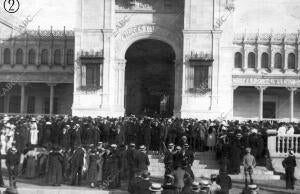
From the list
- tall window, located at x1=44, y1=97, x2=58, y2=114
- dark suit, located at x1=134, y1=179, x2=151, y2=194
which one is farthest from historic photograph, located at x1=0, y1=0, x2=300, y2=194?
tall window, located at x1=44, y1=97, x2=58, y2=114

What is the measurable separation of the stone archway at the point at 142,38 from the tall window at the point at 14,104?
47.4 feet

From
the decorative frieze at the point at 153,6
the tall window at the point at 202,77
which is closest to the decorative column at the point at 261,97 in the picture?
the tall window at the point at 202,77

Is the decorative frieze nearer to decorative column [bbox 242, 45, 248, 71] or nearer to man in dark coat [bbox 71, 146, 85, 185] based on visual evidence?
decorative column [bbox 242, 45, 248, 71]

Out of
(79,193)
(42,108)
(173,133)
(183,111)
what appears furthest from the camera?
(42,108)

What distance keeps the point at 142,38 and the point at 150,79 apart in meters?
6.37

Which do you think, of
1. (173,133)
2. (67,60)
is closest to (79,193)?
(173,133)

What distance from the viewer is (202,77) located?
112 ft

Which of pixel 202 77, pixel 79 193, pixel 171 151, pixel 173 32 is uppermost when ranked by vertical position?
pixel 173 32

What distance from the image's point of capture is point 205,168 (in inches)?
900

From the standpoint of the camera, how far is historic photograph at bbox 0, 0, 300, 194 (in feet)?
63.2

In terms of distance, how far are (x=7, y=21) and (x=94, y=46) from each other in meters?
15.9

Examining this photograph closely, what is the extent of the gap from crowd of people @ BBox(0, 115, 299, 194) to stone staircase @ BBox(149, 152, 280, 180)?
51 cm

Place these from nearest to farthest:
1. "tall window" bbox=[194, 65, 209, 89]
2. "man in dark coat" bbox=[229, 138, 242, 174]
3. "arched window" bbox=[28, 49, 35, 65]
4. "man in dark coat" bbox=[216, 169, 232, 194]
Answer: "man in dark coat" bbox=[216, 169, 232, 194] → "man in dark coat" bbox=[229, 138, 242, 174] → "tall window" bbox=[194, 65, 209, 89] → "arched window" bbox=[28, 49, 35, 65]

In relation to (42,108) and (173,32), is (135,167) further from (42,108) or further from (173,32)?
(42,108)
